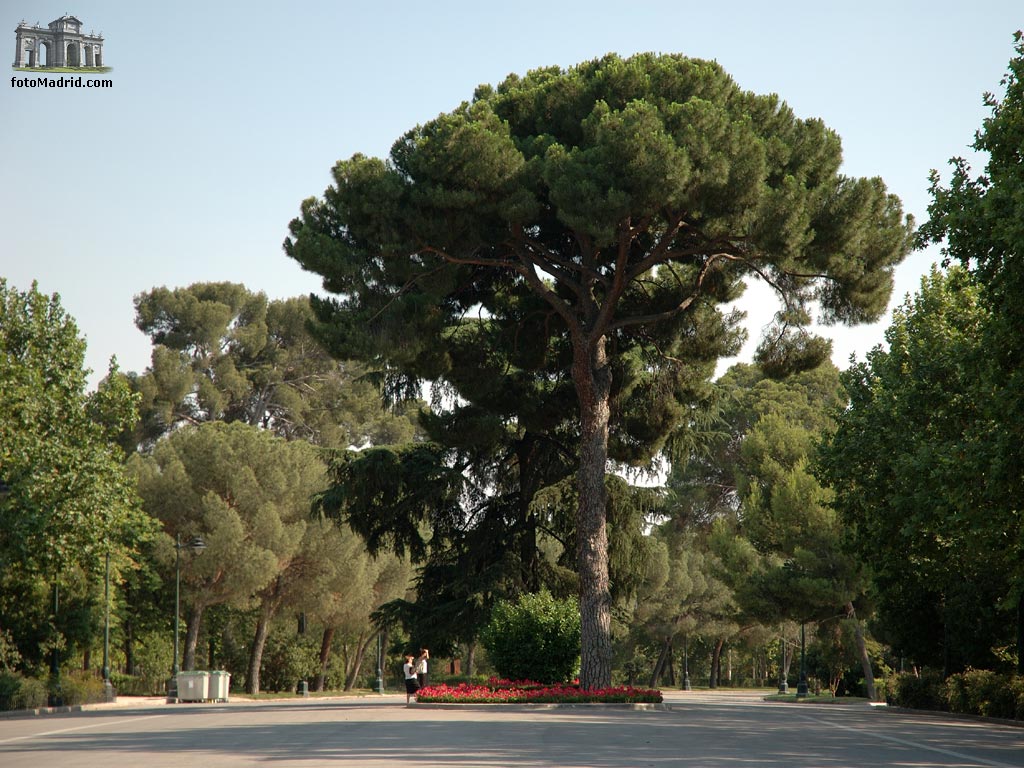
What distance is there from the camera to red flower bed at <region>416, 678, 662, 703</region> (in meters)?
26.5

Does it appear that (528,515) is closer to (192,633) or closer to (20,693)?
(20,693)

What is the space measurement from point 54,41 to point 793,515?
32328mm

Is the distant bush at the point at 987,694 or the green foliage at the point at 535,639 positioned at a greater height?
the green foliage at the point at 535,639

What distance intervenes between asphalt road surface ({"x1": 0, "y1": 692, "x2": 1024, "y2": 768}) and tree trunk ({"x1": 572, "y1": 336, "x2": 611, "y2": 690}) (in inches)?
128

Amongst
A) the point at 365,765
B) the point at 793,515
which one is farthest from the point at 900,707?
the point at 365,765

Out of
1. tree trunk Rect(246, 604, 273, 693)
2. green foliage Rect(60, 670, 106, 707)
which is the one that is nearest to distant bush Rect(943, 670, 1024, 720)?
green foliage Rect(60, 670, 106, 707)

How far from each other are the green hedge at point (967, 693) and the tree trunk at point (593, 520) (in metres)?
8.59

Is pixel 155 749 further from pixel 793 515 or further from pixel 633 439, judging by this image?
pixel 793 515

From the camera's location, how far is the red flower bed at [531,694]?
2645 centimetres

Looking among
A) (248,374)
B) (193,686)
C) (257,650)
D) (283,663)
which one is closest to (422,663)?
(193,686)

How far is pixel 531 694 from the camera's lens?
27.1 metres

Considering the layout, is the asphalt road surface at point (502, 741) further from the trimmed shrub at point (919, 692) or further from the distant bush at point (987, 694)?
the trimmed shrub at point (919, 692)

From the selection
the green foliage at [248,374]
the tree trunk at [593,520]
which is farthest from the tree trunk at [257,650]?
Result: the tree trunk at [593,520]

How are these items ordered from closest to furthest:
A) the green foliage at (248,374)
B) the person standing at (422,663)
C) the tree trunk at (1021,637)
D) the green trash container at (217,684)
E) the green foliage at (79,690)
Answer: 1. the tree trunk at (1021,637)
2. the person standing at (422,663)
3. the green foliage at (79,690)
4. the green trash container at (217,684)
5. the green foliage at (248,374)
